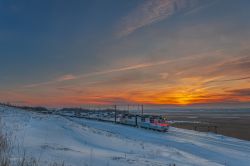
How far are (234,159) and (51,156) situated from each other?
1402 centimetres

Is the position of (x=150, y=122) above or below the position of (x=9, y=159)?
above

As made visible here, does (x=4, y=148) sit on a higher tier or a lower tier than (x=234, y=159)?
higher

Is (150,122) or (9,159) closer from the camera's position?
(9,159)

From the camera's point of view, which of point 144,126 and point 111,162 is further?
point 144,126

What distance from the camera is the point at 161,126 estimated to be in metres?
37.7

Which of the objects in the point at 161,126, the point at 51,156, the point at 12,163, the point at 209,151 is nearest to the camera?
the point at 12,163

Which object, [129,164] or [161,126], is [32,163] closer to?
[129,164]

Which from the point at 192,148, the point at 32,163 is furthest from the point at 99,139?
the point at 32,163

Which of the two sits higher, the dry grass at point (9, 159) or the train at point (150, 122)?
the train at point (150, 122)

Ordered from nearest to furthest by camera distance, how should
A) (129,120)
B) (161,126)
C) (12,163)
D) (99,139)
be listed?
(12,163), (99,139), (161,126), (129,120)

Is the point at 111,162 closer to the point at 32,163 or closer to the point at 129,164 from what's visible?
the point at 129,164

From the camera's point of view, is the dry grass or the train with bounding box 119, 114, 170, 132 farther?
the train with bounding box 119, 114, 170, 132

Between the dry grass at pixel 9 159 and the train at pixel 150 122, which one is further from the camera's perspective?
the train at pixel 150 122

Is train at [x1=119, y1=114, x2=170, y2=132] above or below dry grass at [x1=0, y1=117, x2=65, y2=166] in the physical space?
above
